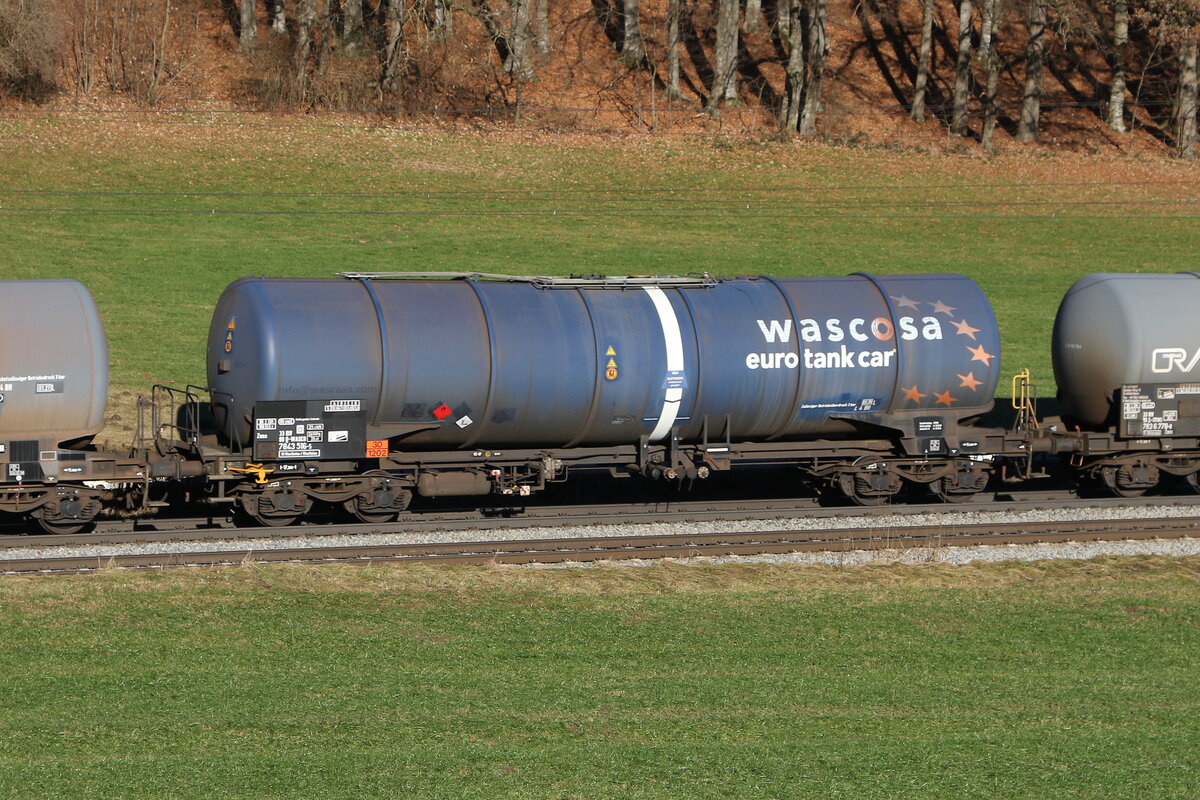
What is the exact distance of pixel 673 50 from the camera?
59156 mm

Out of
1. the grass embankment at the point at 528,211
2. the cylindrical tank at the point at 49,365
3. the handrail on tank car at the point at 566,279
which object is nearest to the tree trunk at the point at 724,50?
the grass embankment at the point at 528,211

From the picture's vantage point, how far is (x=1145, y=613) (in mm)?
15250

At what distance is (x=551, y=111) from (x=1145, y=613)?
152ft

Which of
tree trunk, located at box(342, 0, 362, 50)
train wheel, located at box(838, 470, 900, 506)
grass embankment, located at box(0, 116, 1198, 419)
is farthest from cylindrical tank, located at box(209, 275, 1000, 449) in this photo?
tree trunk, located at box(342, 0, 362, 50)

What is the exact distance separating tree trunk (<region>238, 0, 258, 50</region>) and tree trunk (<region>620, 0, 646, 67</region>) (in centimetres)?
1712

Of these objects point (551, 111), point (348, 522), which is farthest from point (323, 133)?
point (348, 522)

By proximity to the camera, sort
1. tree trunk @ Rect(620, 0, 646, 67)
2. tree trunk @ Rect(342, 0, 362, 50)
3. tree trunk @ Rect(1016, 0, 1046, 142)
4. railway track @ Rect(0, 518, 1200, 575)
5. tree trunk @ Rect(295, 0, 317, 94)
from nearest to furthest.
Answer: railway track @ Rect(0, 518, 1200, 575) → tree trunk @ Rect(295, 0, 317, 94) → tree trunk @ Rect(342, 0, 362, 50) → tree trunk @ Rect(1016, 0, 1046, 142) → tree trunk @ Rect(620, 0, 646, 67)

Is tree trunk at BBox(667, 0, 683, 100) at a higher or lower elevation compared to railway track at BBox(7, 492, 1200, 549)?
higher

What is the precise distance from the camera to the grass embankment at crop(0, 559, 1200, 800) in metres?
10.2

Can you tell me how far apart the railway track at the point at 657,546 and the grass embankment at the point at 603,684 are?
1.02 m

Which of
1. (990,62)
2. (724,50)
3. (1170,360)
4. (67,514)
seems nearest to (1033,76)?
(990,62)

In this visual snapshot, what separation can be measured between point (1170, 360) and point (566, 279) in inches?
397

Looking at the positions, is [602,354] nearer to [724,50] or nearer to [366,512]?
[366,512]

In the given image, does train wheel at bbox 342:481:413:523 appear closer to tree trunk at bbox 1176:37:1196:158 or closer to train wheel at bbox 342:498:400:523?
train wheel at bbox 342:498:400:523
